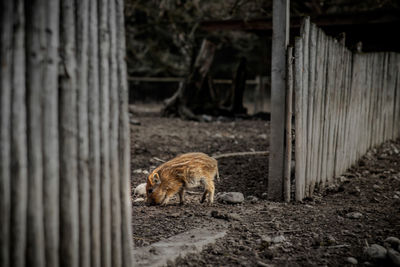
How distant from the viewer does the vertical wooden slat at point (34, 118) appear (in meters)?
2.04

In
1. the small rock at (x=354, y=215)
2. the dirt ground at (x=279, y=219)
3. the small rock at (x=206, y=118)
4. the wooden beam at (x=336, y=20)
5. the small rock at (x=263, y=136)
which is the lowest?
the dirt ground at (x=279, y=219)

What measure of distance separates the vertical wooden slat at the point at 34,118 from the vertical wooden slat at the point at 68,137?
140mm

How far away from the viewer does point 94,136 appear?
2357 mm

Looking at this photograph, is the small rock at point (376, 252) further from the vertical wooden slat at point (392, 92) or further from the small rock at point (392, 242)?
the vertical wooden slat at point (392, 92)

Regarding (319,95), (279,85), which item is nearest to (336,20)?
(319,95)

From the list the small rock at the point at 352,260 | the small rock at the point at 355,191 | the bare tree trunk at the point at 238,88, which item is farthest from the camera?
the bare tree trunk at the point at 238,88

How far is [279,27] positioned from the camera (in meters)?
4.89

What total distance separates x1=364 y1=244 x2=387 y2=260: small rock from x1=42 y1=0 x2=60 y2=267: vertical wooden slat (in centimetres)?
247

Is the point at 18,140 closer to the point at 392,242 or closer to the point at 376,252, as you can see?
the point at 376,252

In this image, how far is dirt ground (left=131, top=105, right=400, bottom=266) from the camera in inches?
138

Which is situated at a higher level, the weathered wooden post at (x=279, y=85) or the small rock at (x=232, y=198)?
the weathered wooden post at (x=279, y=85)

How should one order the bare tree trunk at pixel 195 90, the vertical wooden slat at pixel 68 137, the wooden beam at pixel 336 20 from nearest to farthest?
the vertical wooden slat at pixel 68 137
the wooden beam at pixel 336 20
the bare tree trunk at pixel 195 90

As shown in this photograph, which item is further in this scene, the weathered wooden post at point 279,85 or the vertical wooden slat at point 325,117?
the vertical wooden slat at point 325,117

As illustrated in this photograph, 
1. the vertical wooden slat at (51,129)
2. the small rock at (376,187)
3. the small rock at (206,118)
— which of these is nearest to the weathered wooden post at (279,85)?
the small rock at (376,187)
